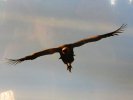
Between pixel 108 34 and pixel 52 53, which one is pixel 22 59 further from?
pixel 108 34

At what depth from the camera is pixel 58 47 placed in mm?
65188

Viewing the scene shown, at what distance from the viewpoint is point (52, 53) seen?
6575 centimetres

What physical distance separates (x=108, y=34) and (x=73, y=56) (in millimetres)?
4855

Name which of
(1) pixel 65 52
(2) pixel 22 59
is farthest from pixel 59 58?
(2) pixel 22 59

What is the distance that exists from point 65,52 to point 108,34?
18.2 feet

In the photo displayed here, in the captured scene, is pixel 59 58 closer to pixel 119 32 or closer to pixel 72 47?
pixel 72 47

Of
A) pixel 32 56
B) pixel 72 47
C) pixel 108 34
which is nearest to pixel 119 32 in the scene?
pixel 108 34

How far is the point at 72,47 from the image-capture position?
6550cm

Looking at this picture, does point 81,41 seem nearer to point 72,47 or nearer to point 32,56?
point 72,47

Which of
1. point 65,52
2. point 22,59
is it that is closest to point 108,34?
point 65,52

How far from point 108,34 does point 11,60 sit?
1090cm

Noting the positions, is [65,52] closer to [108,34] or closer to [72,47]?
[72,47]

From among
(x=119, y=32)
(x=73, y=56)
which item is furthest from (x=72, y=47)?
(x=119, y=32)

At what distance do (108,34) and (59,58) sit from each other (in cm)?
623
